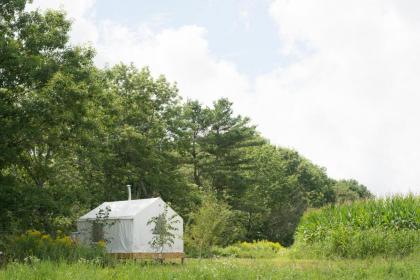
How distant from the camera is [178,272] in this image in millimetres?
9406

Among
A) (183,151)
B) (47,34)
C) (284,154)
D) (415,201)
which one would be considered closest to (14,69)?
(47,34)

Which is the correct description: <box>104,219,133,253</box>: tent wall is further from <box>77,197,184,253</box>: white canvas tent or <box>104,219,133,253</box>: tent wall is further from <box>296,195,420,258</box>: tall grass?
<box>296,195,420,258</box>: tall grass

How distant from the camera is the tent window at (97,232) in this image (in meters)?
22.7

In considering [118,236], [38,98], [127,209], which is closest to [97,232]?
[118,236]

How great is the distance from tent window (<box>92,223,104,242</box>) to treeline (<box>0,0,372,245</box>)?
1376mm

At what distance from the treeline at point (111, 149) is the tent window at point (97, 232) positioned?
138cm

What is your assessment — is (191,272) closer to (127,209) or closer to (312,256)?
(312,256)

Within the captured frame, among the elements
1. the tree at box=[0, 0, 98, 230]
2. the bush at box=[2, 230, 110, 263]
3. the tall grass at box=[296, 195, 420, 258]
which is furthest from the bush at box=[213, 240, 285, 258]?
the bush at box=[2, 230, 110, 263]

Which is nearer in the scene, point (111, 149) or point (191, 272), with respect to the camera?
point (191, 272)

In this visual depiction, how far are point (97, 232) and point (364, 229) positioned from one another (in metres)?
10.7

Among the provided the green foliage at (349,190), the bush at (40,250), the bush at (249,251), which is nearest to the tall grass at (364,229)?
the bush at (249,251)

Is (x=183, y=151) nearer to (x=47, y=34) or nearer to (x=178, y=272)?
(x=47, y=34)

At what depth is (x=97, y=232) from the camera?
22.9m

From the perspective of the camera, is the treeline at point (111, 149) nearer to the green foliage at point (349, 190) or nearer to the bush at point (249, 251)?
the bush at point (249, 251)
